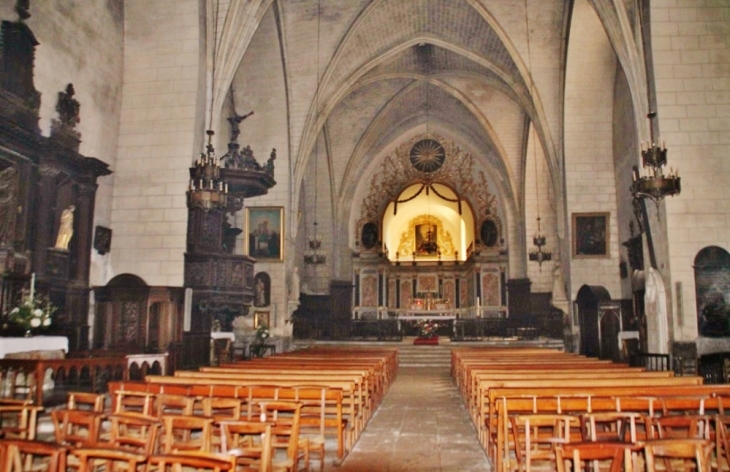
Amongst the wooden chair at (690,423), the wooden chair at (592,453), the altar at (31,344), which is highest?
the altar at (31,344)

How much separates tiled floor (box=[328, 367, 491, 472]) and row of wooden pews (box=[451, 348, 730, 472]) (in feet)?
0.99

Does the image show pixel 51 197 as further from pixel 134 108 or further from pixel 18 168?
pixel 134 108

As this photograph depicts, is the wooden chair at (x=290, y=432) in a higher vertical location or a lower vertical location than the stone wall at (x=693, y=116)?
lower

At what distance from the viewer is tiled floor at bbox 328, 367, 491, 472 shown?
5902 mm

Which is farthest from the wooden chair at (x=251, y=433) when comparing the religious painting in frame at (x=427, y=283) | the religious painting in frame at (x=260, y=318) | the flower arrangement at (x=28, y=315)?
the religious painting in frame at (x=427, y=283)

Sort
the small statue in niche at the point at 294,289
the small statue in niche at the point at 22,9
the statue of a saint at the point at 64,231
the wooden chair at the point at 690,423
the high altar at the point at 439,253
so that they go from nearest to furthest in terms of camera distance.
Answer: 1. the wooden chair at the point at 690,423
2. the small statue in niche at the point at 22,9
3. the statue of a saint at the point at 64,231
4. the small statue in niche at the point at 294,289
5. the high altar at the point at 439,253

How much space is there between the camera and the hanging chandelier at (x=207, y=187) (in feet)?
38.8

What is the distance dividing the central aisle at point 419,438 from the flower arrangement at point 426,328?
14.5 m

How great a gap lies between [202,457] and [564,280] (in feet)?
63.5

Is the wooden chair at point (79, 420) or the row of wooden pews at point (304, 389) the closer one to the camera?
the wooden chair at point (79, 420)

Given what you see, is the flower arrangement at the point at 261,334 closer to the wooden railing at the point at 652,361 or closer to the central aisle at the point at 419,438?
the central aisle at the point at 419,438

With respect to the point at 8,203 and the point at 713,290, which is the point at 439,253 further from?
the point at 8,203

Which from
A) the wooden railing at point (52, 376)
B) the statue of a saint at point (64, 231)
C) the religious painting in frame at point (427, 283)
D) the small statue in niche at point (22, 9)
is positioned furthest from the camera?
the religious painting in frame at point (427, 283)

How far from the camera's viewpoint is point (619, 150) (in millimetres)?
17750
